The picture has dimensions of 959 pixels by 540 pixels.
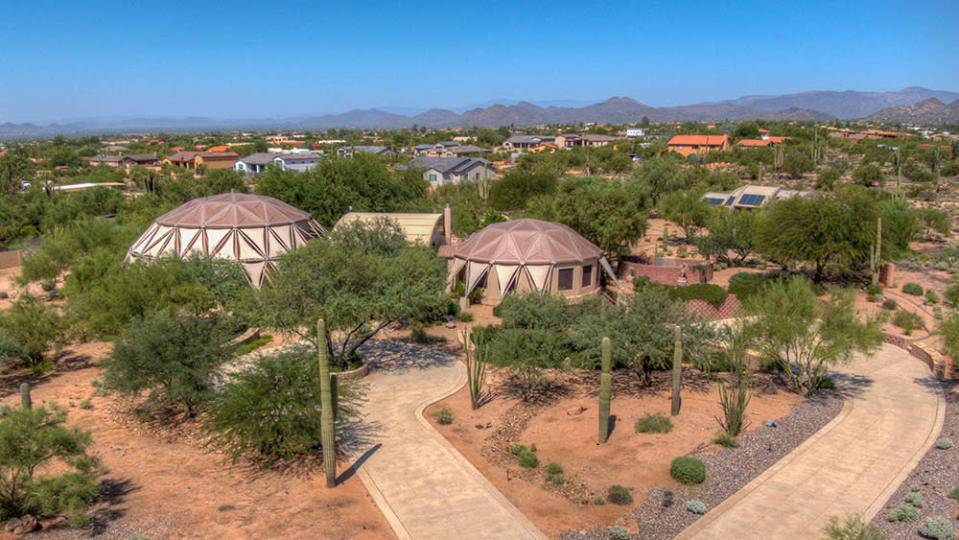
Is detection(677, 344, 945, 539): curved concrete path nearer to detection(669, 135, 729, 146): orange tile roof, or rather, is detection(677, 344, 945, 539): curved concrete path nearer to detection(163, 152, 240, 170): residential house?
detection(669, 135, 729, 146): orange tile roof

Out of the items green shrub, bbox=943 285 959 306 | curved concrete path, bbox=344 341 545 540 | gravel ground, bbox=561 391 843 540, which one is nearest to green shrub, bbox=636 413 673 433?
gravel ground, bbox=561 391 843 540

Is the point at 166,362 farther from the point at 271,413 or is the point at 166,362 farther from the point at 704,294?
the point at 704,294

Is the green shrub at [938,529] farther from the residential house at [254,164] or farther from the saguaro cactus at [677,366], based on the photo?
the residential house at [254,164]

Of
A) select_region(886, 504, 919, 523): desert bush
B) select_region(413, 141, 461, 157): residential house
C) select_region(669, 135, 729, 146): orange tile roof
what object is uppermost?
select_region(669, 135, 729, 146): orange tile roof

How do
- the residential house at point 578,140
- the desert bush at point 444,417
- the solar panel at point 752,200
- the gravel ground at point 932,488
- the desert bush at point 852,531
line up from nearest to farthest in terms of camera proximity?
the desert bush at point 852,531, the gravel ground at point 932,488, the desert bush at point 444,417, the solar panel at point 752,200, the residential house at point 578,140

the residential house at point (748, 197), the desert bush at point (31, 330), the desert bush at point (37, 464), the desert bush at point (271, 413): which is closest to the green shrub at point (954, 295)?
the residential house at point (748, 197)

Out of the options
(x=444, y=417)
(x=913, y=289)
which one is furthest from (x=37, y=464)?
(x=913, y=289)
